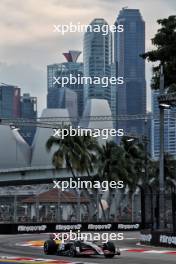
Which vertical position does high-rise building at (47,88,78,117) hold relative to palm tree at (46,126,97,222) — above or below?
above

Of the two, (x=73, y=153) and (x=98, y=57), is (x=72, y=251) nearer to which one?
(x=73, y=153)

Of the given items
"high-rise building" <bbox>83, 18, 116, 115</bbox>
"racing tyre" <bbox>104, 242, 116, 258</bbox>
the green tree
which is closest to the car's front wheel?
"racing tyre" <bbox>104, 242, 116, 258</bbox>

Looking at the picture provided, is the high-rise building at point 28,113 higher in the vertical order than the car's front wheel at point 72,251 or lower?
higher

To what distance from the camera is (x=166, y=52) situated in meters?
48.3

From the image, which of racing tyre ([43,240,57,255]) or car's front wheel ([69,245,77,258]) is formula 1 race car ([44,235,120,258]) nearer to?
car's front wheel ([69,245,77,258])

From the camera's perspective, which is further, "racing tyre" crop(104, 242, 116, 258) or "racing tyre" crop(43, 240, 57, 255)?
"racing tyre" crop(43, 240, 57, 255)

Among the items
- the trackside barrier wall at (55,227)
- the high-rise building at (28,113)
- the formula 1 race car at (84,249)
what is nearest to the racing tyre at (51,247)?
the formula 1 race car at (84,249)

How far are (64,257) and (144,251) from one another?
6877 mm

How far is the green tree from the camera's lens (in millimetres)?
47875

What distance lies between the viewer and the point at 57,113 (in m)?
136

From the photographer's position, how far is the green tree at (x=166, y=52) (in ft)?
157

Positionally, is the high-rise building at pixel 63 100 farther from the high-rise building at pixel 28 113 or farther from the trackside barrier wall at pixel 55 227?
the trackside barrier wall at pixel 55 227

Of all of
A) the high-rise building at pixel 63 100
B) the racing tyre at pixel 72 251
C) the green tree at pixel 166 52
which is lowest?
the racing tyre at pixel 72 251

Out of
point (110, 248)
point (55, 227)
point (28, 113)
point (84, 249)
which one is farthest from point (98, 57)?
point (28, 113)
